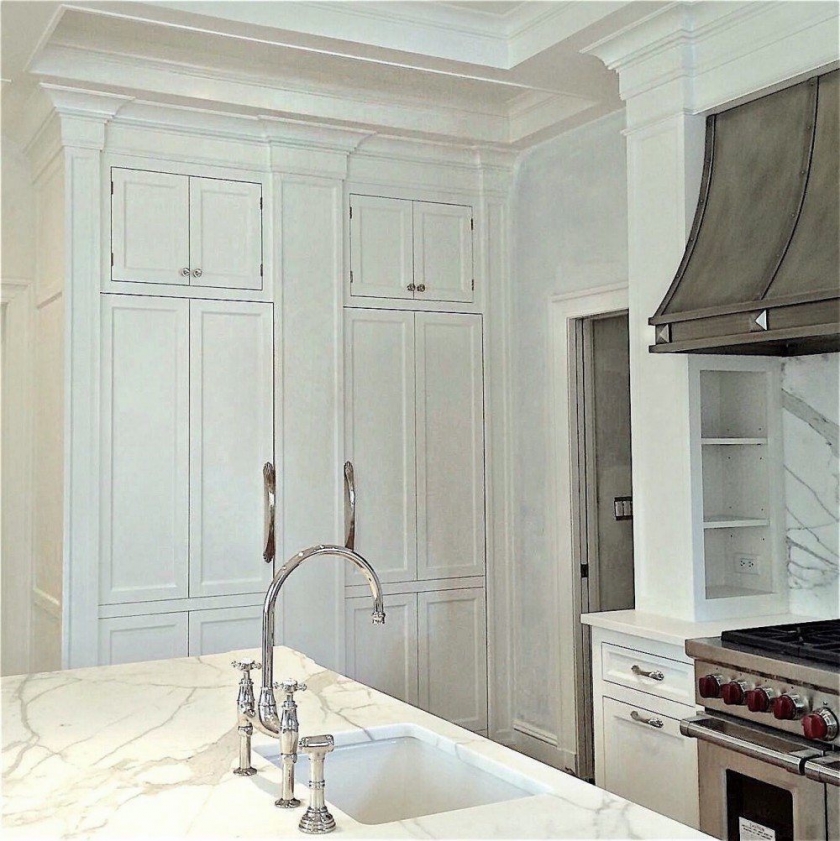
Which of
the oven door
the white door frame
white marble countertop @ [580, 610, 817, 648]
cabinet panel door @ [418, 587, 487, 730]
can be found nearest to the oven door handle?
the oven door

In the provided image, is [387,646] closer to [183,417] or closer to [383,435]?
[383,435]

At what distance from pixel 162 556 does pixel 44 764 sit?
84.5 inches

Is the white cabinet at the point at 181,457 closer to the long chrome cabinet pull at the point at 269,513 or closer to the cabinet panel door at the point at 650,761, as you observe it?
the long chrome cabinet pull at the point at 269,513

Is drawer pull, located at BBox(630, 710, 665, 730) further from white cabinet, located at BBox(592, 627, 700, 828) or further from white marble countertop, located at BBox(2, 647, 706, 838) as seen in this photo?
white marble countertop, located at BBox(2, 647, 706, 838)

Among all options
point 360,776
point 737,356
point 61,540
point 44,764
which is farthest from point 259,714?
point 61,540

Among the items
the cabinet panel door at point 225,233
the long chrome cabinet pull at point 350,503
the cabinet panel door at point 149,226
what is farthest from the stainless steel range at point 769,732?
the cabinet panel door at point 149,226

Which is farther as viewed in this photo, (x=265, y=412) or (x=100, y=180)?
(x=265, y=412)

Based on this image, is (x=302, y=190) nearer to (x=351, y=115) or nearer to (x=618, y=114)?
(x=351, y=115)

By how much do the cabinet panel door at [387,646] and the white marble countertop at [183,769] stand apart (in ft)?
5.62

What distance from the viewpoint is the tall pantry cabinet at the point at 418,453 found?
14.5 ft

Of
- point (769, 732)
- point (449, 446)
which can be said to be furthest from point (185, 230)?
point (769, 732)

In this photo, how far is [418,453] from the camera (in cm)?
453

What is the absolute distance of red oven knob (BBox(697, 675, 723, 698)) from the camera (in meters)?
2.72

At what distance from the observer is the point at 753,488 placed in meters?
3.33
